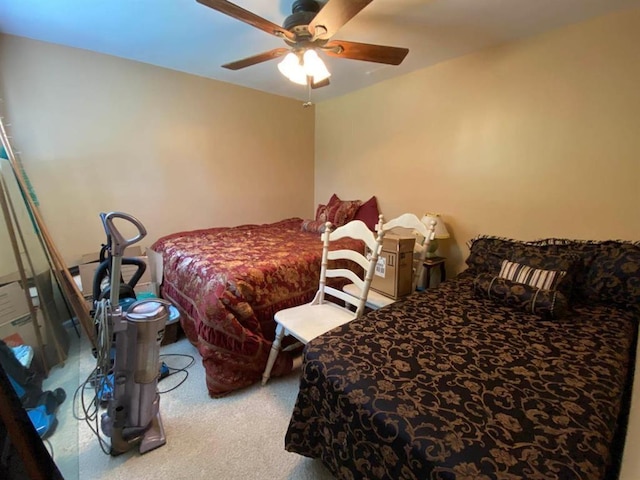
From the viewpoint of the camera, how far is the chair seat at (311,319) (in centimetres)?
155

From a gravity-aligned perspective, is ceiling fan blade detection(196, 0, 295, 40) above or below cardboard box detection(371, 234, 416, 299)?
above

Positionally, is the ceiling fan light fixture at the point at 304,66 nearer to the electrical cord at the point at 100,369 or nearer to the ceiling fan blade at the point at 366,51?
the ceiling fan blade at the point at 366,51

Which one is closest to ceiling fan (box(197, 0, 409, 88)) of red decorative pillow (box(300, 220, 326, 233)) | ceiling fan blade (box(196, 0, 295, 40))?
ceiling fan blade (box(196, 0, 295, 40))

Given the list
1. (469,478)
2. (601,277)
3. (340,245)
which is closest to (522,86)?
(601,277)

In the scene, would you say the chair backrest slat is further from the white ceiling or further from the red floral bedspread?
the white ceiling

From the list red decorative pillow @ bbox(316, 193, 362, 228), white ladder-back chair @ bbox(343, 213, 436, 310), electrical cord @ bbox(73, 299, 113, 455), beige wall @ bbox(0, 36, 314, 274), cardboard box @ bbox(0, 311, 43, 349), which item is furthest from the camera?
red decorative pillow @ bbox(316, 193, 362, 228)

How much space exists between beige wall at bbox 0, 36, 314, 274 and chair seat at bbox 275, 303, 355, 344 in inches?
78.2

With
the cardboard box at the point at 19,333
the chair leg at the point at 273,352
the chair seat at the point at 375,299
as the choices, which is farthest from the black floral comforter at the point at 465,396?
the cardboard box at the point at 19,333

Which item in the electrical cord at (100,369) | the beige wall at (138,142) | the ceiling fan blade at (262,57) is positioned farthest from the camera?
the beige wall at (138,142)

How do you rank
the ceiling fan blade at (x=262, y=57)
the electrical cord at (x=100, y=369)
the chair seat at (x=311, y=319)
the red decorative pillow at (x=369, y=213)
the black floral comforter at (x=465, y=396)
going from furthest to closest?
the red decorative pillow at (x=369, y=213), the ceiling fan blade at (x=262, y=57), the chair seat at (x=311, y=319), the electrical cord at (x=100, y=369), the black floral comforter at (x=465, y=396)

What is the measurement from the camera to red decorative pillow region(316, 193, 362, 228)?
3.28 meters

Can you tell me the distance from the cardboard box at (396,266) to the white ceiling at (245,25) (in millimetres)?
1454

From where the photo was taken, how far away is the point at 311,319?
1.67 metres

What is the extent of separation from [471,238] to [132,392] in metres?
2.67
